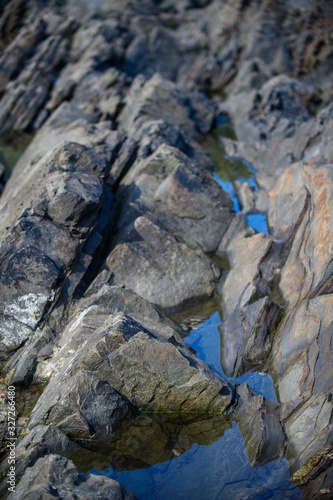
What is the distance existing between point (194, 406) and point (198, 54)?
109ft

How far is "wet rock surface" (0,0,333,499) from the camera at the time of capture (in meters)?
7.64

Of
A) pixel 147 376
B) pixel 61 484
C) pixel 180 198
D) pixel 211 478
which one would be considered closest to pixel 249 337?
pixel 147 376

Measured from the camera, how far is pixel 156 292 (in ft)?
38.5

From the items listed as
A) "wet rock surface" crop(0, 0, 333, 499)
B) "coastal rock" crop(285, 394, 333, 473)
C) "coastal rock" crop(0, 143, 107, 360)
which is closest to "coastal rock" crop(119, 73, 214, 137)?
"wet rock surface" crop(0, 0, 333, 499)

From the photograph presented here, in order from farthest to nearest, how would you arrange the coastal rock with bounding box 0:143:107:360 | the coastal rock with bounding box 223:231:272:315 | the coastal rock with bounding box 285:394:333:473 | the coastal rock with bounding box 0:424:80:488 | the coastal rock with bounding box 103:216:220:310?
the coastal rock with bounding box 103:216:220:310
the coastal rock with bounding box 223:231:272:315
the coastal rock with bounding box 0:143:107:360
the coastal rock with bounding box 285:394:333:473
the coastal rock with bounding box 0:424:80:488

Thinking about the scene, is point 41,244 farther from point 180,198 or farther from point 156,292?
point 180,198

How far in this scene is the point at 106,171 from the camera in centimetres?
1286

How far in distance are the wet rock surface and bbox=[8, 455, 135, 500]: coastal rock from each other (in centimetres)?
3

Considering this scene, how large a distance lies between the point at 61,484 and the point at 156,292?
614cm

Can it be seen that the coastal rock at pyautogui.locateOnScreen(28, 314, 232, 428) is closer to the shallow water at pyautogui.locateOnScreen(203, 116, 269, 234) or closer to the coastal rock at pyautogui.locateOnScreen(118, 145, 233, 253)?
the coastal rock at pyautogui.locateOnScreen(118, 145, 233, 253)

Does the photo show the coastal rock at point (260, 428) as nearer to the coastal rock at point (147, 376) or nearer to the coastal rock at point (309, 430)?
the coastal rock at point (309, 430)

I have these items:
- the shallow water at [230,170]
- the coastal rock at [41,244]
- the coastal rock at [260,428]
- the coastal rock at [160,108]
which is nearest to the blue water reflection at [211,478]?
the coastal rock at [260,428]

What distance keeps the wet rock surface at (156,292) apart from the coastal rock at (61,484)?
26mm

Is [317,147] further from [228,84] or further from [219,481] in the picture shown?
[228,84]
